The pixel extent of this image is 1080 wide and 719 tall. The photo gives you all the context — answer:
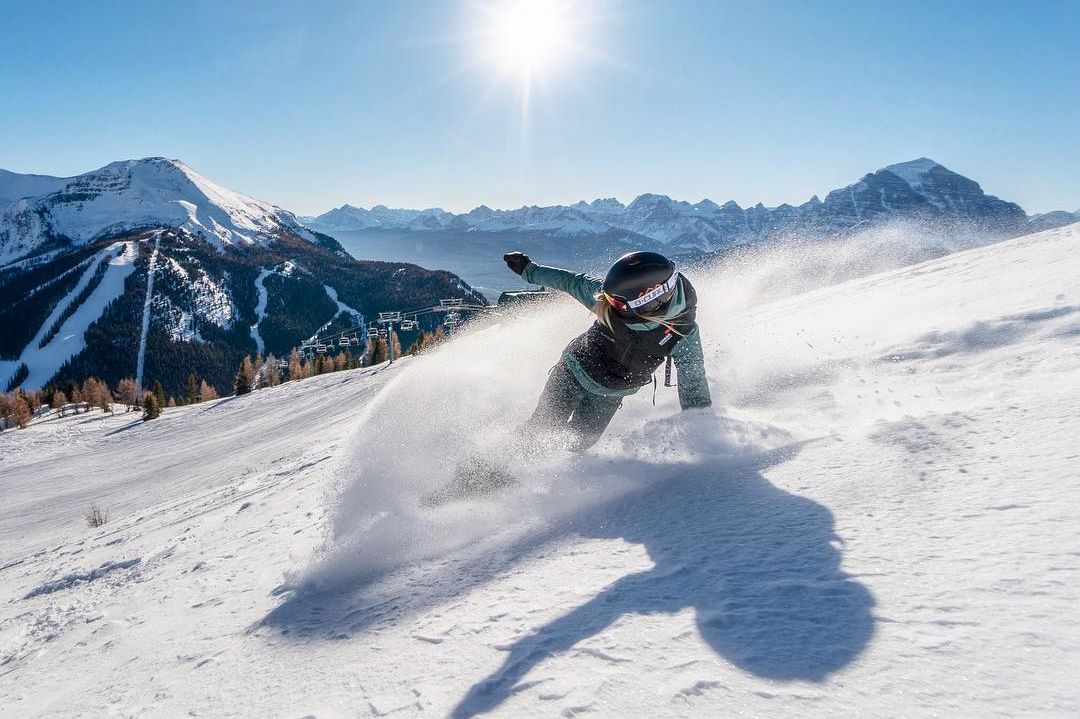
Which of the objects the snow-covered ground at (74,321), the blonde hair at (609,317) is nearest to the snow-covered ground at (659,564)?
the blonde hair at (609,317)

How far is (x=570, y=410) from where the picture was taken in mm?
5312

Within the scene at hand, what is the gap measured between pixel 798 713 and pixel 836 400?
4.14m

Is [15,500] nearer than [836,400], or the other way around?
[836,400]

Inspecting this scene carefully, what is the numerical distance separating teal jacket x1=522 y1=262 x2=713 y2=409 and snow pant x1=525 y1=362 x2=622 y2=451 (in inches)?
4.0

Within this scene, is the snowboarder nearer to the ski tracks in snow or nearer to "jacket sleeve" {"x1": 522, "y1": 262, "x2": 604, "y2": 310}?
"jacket sleeve" {"x1": 522, "y1": 262, "x2": 604, "y2": 310}

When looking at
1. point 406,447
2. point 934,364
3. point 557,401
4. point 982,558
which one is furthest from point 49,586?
point 934,364

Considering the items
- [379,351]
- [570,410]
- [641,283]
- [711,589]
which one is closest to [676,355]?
[641,283]

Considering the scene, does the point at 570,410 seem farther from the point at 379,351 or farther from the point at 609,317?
the point at 379,351

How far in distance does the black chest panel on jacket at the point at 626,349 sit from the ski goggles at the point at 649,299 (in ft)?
0.68

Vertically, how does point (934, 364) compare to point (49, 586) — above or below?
above

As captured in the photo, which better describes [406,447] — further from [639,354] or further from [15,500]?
[15,500]

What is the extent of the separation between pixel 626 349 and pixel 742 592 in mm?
2829

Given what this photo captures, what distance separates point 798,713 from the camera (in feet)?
4.98

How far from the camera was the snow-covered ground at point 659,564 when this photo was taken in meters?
1.74
